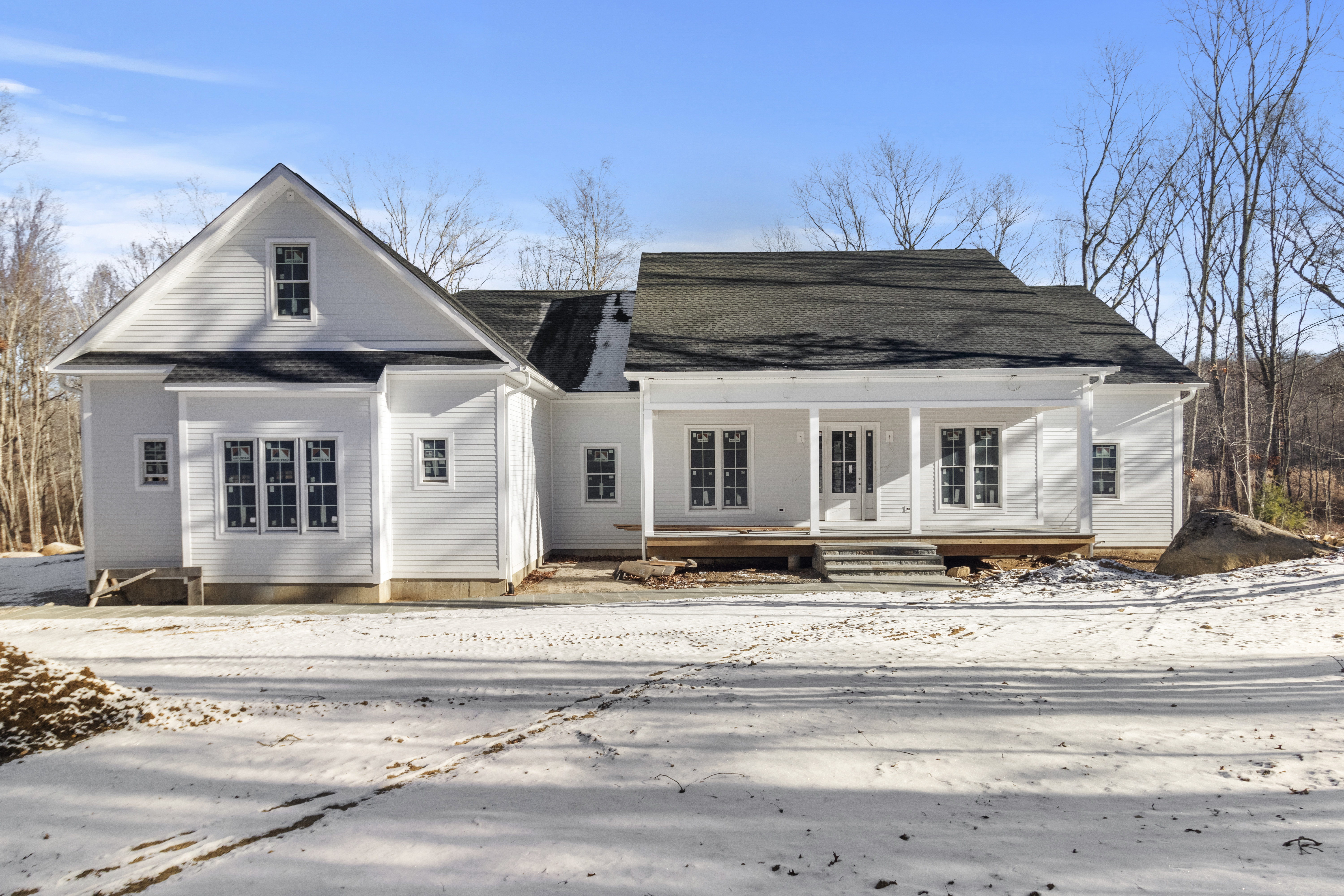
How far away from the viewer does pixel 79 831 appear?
4734mm

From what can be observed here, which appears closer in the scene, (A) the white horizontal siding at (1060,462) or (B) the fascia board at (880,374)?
(B) the fascia board at (880,374)

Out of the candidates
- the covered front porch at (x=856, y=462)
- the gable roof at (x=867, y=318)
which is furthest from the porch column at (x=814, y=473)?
the gable roof at (x=867, y=318)

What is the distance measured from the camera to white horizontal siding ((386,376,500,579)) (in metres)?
12.9

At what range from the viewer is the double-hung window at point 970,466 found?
1577 cm

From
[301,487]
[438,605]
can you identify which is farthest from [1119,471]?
[301,487]

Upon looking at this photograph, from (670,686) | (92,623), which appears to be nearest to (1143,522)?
(670,686)

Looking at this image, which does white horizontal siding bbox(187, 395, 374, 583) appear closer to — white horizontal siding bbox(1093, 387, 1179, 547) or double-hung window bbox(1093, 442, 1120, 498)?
white horizontal siding bbox(1093, 387, 1179, 547)

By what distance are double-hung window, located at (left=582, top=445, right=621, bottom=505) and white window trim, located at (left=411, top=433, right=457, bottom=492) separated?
155 inches

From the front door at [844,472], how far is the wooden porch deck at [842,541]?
1.49m

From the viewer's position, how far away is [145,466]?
13.1 metres

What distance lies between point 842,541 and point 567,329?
871 cm

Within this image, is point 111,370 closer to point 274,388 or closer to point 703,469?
point 274,388

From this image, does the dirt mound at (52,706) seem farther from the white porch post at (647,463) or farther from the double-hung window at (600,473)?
the double-hung window at (600,473)

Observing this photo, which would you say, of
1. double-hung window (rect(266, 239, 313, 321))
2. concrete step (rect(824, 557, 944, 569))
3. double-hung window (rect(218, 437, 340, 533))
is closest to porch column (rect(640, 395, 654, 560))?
concrete step (rect(824, 557, 944, 569))
